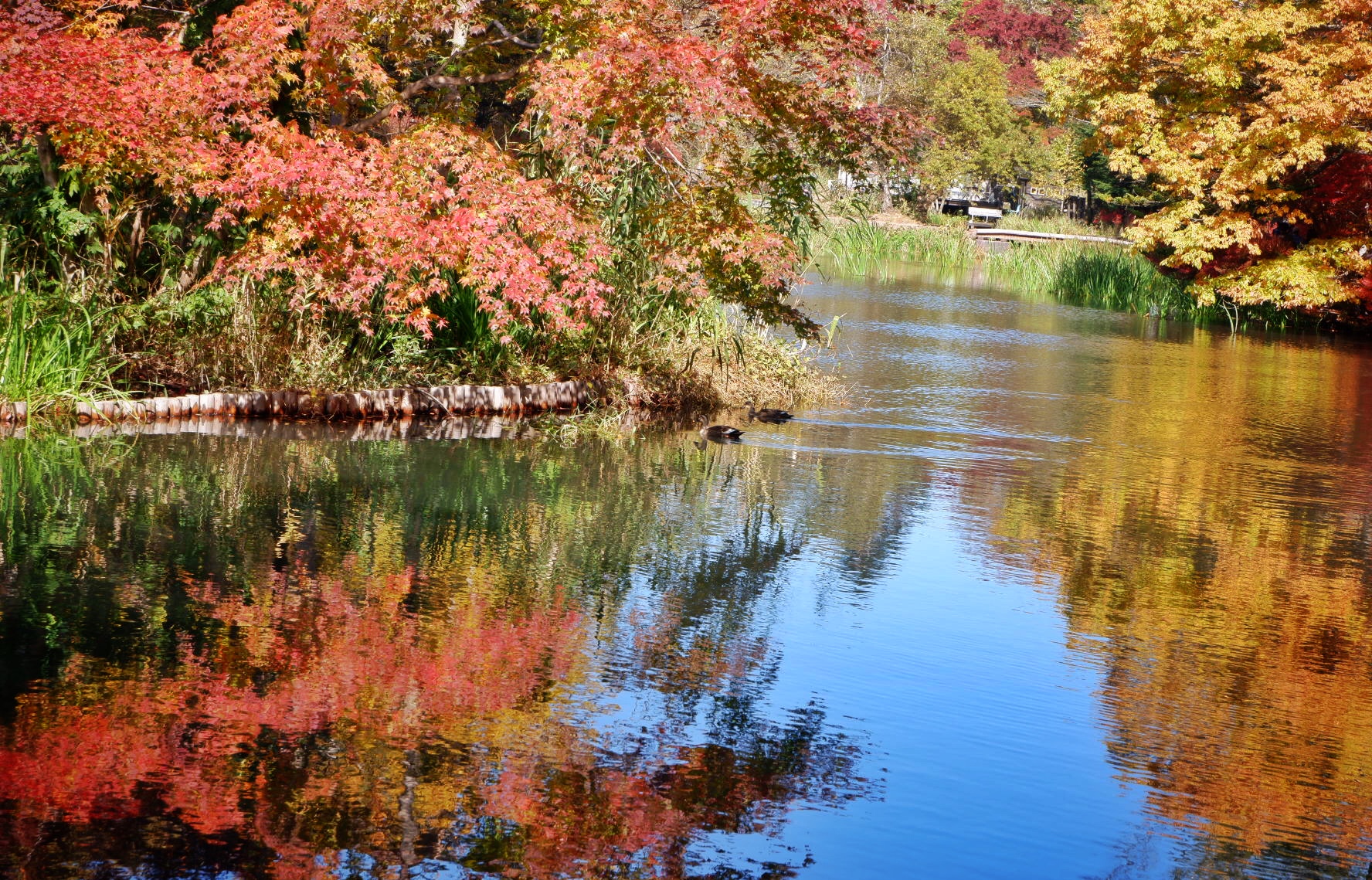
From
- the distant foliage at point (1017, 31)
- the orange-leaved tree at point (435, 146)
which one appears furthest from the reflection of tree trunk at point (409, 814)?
the distant foliage at point (1017, 31)

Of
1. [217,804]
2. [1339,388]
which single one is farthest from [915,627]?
[1339,388]

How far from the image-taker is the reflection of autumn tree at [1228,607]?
414 cm

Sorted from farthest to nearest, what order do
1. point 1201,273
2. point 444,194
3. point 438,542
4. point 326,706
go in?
point 1201,273 → point 444,194 → point 438,542 → point 326,706

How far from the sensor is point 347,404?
34.2 ft

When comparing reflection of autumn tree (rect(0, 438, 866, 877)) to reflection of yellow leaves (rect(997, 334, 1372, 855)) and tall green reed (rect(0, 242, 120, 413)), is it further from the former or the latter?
tall green reed (rect(0, 242, 120, 413))

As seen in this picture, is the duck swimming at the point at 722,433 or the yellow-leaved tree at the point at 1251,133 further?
the yellow-leaved tree at the point at 1251,133

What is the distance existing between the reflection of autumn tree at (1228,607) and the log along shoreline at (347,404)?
371cm

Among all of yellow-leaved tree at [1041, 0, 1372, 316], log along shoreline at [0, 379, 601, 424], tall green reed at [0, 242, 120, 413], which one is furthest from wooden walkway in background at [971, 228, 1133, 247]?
tall green reed at [0, 242, 120, 413]

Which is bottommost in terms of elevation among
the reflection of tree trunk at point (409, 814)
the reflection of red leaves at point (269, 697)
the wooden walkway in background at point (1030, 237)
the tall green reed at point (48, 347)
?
the reflection of tree trunk at point (409, 814)

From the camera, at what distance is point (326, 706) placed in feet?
14.3

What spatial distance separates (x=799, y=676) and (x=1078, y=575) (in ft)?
7.94

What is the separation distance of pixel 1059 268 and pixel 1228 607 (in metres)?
24.4

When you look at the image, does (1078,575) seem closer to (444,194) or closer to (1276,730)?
(1276,730)

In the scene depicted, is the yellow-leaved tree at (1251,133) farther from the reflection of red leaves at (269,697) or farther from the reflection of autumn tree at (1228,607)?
the reflection of red leaves at (269,697)
